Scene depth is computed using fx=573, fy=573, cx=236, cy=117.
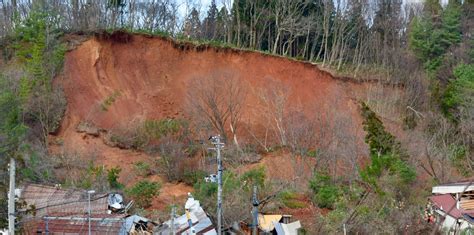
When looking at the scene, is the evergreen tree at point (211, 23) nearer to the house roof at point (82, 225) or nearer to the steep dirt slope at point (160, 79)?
the steep dirt slope at point (160, 79)

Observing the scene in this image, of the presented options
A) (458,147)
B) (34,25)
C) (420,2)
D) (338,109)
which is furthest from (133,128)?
(420,2)

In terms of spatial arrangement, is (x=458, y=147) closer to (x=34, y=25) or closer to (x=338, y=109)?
(x=338, y=109)

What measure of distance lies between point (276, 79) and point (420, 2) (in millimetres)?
15944

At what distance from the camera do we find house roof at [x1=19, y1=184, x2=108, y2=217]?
17.7m

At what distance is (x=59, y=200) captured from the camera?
→ 1817cm

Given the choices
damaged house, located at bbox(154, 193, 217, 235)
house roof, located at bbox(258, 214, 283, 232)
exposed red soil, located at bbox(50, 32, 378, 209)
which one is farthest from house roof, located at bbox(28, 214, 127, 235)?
exposed red soil, located at bbox(50, 32, 378, 209)

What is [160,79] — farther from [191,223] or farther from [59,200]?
[191,223]

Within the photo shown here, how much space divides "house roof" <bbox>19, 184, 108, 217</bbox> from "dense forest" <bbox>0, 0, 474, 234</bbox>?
0.90 meters

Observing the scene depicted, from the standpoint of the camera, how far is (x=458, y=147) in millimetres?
24938

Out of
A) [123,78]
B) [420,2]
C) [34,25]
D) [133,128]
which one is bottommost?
[133,128]

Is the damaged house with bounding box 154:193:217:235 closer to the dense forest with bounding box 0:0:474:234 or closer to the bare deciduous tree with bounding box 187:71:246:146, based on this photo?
the dense forest with bounding box 0:0:474:234

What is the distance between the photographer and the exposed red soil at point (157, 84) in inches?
1060

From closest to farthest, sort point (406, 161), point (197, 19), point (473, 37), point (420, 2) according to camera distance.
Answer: point (406, 161) < point (473, 37) < point (197, 19) < point (420, 2)

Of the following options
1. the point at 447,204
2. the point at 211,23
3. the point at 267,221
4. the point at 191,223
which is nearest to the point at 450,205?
the point at 447,204
